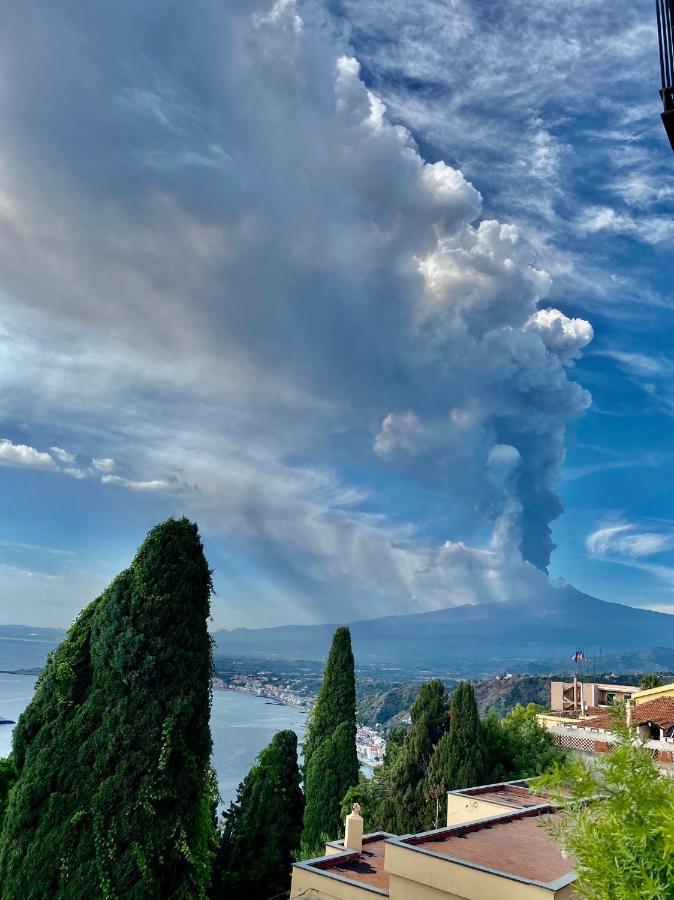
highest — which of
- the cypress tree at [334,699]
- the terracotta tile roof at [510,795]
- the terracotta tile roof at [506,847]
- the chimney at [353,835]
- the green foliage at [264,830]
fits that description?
the cypress tree at [334,699]

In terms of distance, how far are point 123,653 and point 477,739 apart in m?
17.1

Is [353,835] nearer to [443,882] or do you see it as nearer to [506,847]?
[506,847]

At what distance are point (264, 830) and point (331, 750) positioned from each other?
148 inches

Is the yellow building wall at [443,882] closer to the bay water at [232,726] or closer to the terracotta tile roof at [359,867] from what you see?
the terracotta tile roof at [359,867]

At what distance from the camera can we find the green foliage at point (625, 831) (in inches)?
219

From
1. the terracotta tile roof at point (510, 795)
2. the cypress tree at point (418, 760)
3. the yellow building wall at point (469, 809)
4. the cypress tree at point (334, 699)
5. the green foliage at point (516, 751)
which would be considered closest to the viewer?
the yellow building wall at point (469, 809)

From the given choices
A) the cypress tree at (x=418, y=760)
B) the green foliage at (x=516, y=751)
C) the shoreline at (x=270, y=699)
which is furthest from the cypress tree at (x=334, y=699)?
the shoreline at (x=270, y=699)

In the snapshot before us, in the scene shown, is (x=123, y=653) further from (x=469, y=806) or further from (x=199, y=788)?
(x=469, y=806)

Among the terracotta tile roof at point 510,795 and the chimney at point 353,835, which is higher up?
the terracotta tile roof at point 510,795

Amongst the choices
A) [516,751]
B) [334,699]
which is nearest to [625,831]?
[334,699]

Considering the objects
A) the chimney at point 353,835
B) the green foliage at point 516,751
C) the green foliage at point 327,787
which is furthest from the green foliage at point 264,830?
the chimney at point 353,835

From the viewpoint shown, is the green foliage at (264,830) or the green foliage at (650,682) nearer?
the green foliage at (264,830)

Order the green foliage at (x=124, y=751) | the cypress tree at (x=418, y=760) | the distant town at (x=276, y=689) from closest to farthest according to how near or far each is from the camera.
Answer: the green foliage at (x=124, y=751) < the cypress tree at (x=418, y=760) < the distant town at (x=276, y=689)

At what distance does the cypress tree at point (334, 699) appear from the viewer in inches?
969
